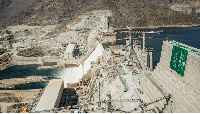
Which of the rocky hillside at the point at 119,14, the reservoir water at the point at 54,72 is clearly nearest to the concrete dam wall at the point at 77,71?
the reservoir water at the point at 54,72

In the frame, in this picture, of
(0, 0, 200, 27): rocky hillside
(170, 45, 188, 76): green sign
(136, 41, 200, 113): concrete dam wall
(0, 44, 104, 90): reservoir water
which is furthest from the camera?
(0, 0, 200, 27): rocky hillside

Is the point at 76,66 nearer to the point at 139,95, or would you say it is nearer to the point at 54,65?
the point at 54,65

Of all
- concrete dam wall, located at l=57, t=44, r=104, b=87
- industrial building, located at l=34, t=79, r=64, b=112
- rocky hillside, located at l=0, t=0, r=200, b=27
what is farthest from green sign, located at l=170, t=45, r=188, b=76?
rocky hillside, located at l=0, t=0, r=200, b=27

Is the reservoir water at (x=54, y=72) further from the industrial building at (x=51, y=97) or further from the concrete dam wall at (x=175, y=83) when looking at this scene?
the concrete dam wall at (x=175, y=83)

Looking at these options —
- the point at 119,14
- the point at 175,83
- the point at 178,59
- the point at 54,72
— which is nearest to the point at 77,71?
the point at 54,72

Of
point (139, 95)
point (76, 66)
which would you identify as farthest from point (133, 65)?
point (76, 66)

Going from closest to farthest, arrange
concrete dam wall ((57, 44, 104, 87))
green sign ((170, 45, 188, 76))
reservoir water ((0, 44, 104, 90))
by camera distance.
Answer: green sign ((170, 45, 188, 76))
reservoir water ((0, 44, 104, 90))
concrete dam wall ((57, 44, 104, 87))

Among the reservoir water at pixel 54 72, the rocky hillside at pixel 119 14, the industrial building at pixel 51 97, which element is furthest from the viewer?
the rocky hillside at pixel 119 14

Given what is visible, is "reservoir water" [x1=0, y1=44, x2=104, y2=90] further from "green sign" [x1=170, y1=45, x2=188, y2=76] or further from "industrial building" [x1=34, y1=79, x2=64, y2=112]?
"green sign" [x1=170, y1=45, x2=188, y2=76]
